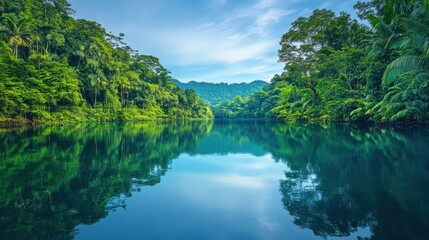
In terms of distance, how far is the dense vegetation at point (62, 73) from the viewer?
84.2 feet

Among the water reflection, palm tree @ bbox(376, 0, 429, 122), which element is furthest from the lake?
palm tree @ bbox(376, 0, 429, 122)

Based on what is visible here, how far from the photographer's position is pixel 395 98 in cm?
1756

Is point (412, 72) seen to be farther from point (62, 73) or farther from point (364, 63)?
point (62, 73)

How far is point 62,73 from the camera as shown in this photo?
98.9 feet

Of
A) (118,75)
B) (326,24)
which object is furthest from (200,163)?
(118,75)

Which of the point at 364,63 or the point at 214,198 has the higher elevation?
the point at 364,63

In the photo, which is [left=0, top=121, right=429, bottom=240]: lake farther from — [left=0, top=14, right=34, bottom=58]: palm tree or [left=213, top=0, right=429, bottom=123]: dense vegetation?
[left=0, top=14, right=34, bottom=58]: palm tree

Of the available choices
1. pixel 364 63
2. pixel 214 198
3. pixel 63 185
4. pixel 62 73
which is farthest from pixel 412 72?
pixel 62 73

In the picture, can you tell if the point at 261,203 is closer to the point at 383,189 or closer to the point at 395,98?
the point at 383,189

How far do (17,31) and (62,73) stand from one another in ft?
22.6

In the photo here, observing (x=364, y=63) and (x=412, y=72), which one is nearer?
(x=412, y=72)

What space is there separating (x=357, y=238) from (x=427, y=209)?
5.14 feet

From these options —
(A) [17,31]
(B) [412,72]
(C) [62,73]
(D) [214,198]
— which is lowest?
(D) [214,198]

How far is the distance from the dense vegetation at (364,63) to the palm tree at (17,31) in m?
31.3
